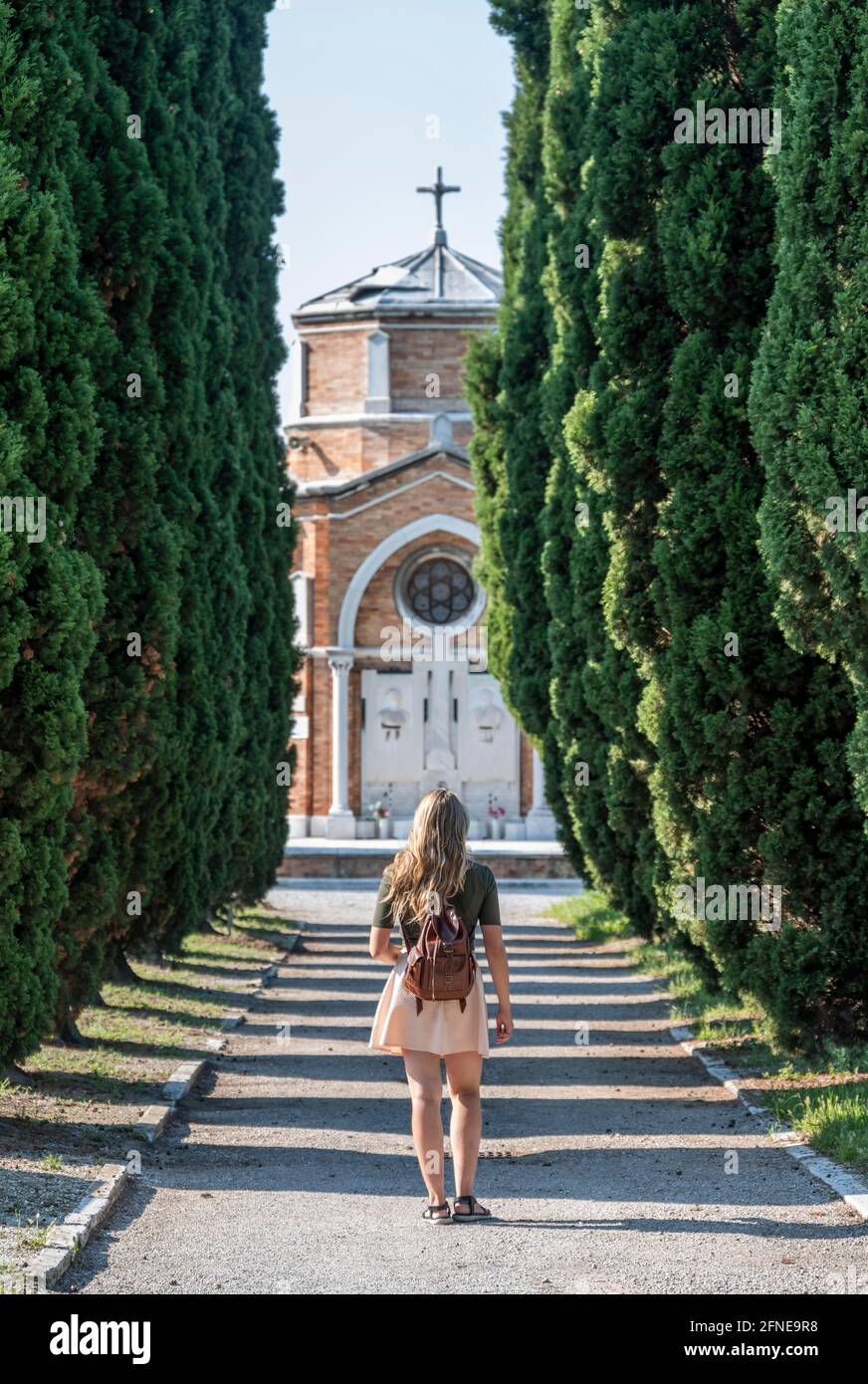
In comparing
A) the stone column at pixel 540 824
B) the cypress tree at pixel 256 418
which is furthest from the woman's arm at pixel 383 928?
the stone column at pixel 540 824

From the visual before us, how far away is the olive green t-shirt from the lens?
6.80 meters

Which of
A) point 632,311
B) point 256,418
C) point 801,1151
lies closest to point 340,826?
point 256,418

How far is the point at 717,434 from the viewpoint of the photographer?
10.4 m

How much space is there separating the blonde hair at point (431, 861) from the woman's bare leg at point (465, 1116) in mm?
575

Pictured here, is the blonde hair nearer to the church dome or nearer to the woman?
the woman

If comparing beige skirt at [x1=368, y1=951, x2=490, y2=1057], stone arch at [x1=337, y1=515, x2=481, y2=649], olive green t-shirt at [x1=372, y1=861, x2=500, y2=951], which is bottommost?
beige skirt at [x1=368, y1=951, x2=490, y2=1057]

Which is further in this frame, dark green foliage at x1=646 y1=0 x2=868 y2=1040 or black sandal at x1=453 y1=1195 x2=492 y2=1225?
dark green foliage at x1=646 y1=0 x2=868 y2=1040

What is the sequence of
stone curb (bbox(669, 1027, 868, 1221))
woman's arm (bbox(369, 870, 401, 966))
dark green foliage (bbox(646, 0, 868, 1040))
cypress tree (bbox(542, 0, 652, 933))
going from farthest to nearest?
cypress tree (bbox(542, 0, 652, 933))
dark green foliage (bbox(646, 0, 868, 1040))
stone curb (bbox(669, 1027, 868, 1221))
woman's arm (bbox(369, 870, 401, 966))

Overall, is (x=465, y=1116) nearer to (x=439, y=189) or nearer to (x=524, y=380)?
(x=524, y=380)

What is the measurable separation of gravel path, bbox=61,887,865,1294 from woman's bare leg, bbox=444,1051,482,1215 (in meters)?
0.21

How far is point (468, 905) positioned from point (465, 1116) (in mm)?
800

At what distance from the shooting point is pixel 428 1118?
6676mm

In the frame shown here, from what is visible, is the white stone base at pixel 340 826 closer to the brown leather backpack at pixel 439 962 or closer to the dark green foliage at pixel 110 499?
the dark green foliage at pixel 110 499

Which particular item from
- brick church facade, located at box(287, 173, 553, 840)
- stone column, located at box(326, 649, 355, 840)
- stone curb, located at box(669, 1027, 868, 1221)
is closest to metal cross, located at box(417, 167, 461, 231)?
brick church facade, located at box(287, 173, 553, 840)
